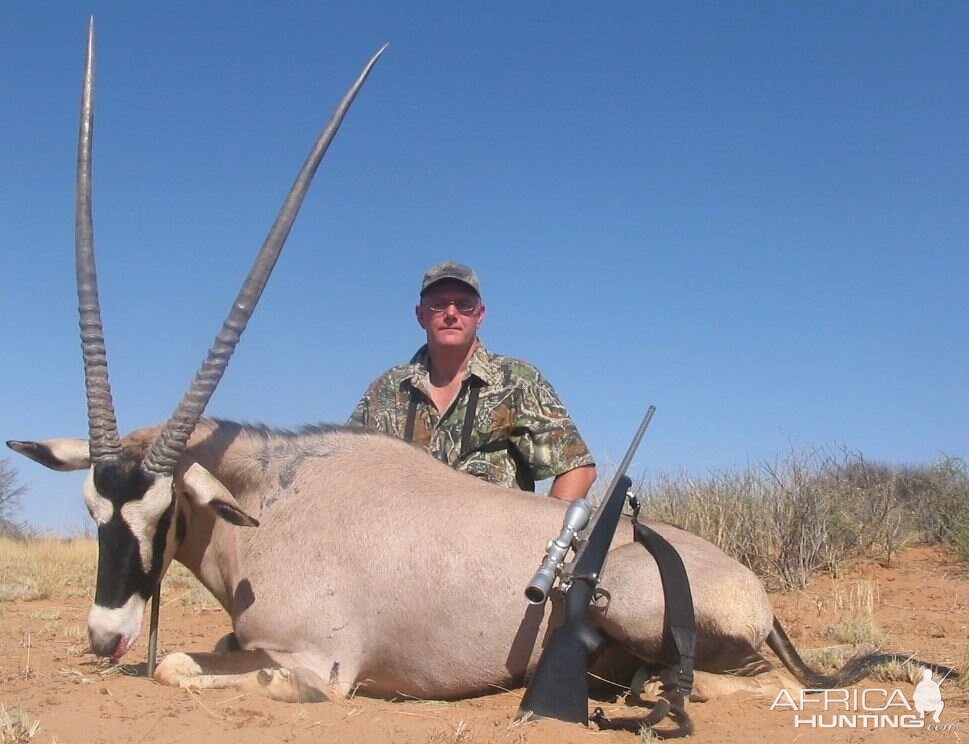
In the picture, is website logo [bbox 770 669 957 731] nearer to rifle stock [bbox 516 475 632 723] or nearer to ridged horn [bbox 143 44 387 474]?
rifle stock [bbox 516 475 632 723]

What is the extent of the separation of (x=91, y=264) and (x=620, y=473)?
2.52 meters

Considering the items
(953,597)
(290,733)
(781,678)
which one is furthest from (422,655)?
(953,597)

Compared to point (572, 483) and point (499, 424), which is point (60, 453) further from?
point (572, 483)

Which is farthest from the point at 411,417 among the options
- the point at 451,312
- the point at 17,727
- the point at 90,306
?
the point at 17,727

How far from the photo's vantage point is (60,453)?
13.6 ft

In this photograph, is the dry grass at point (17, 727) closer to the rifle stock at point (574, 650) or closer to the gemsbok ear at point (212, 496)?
the gemsbok ear at point (212, 496)

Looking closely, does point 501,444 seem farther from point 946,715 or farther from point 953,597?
point 953,597

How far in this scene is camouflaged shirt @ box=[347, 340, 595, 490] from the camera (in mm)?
5918

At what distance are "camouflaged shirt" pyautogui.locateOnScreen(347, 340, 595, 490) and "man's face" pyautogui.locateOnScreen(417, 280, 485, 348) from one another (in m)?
0.21

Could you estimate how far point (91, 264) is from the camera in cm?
427

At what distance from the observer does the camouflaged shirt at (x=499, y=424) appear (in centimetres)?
592

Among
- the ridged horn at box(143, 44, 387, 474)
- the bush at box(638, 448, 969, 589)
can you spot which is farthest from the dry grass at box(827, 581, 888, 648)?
the ridged horn at box(143, 44, 387, 474)

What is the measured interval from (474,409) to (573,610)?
238 centimetres

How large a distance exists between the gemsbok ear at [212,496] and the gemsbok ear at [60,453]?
1.65ft
